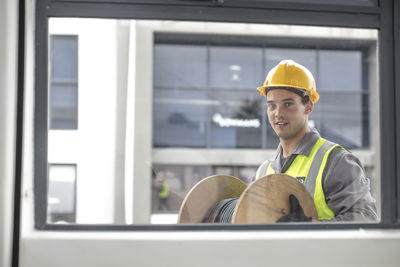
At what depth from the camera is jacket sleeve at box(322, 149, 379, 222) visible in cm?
186

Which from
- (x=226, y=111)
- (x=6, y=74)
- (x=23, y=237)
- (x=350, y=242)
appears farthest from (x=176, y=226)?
(x=226, y=111)

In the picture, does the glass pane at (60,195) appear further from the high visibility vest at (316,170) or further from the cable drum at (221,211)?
the high visibility vest at (316,170)

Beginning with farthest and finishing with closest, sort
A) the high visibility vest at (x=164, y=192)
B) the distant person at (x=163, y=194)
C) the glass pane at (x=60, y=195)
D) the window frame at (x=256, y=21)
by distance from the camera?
the high visibility vest at (x=164, y=192), the distant person at (x=163, y=194), the glass pane at (x=60, y=195), the window frame at (x=256, y=21)

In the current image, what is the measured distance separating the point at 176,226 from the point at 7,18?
1.00 meters

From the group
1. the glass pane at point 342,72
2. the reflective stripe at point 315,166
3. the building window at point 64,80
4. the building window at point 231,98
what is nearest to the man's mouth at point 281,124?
the reflective stripe at point 315,166

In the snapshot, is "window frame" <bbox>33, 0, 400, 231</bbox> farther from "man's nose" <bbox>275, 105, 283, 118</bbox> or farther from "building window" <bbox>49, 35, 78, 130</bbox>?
"man's nose" <bbox>275, 105, 283, 118</bbox>

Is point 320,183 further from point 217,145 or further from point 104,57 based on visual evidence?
point 217,145

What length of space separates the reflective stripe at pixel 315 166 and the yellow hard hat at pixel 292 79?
0.31m

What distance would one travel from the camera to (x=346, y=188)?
6.31 feet

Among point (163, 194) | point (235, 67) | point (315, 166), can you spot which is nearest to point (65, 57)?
point (315, 166)

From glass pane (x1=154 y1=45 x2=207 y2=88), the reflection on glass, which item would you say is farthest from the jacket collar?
glass pane (x1=154 y1=45 x2=207 y2=88)

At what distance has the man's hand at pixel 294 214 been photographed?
1699 millimetres

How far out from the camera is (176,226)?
62.0 inches

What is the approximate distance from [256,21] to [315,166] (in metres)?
0.84
